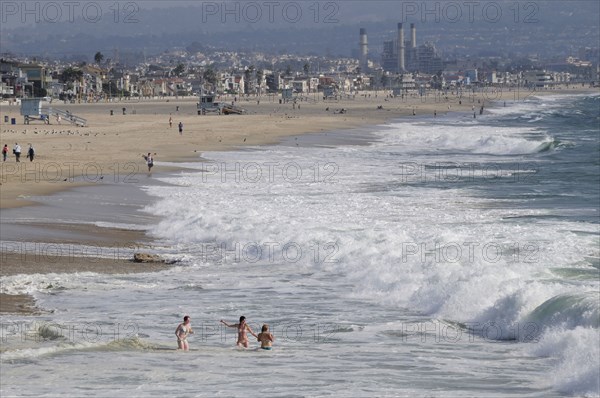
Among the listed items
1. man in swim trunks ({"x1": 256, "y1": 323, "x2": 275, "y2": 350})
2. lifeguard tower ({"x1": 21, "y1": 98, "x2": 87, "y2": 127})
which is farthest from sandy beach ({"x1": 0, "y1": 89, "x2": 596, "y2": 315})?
man in swim trunks ({"x1": 256, "y1": 323, "x2": 275, "y2": 350})

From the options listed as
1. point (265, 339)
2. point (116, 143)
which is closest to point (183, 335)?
point (265, 339)

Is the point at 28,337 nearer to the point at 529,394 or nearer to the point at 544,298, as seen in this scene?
the point at 529,394

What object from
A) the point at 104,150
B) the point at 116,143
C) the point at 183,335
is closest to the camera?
the point at 183,335

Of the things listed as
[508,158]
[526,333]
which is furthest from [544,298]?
[508,158]

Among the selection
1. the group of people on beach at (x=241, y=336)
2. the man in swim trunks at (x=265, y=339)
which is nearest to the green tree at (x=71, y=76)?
the group of people on beach at (x=241, y=336)

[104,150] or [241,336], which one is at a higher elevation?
[104,150]

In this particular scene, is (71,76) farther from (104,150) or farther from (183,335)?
(183,335)

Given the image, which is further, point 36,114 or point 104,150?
point 36,114

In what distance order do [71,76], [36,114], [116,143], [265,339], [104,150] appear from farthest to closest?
[71,76] → [36,114] → [116,143] → [104,150] → [265,339]

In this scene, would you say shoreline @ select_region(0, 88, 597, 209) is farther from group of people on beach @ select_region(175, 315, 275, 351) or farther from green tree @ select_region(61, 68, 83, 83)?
green tree @ select_region(61, 68, 83, 83)

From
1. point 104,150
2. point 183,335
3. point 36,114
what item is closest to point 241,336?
point 183,335

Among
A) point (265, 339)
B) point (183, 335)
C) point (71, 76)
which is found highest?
point (71, 76)
